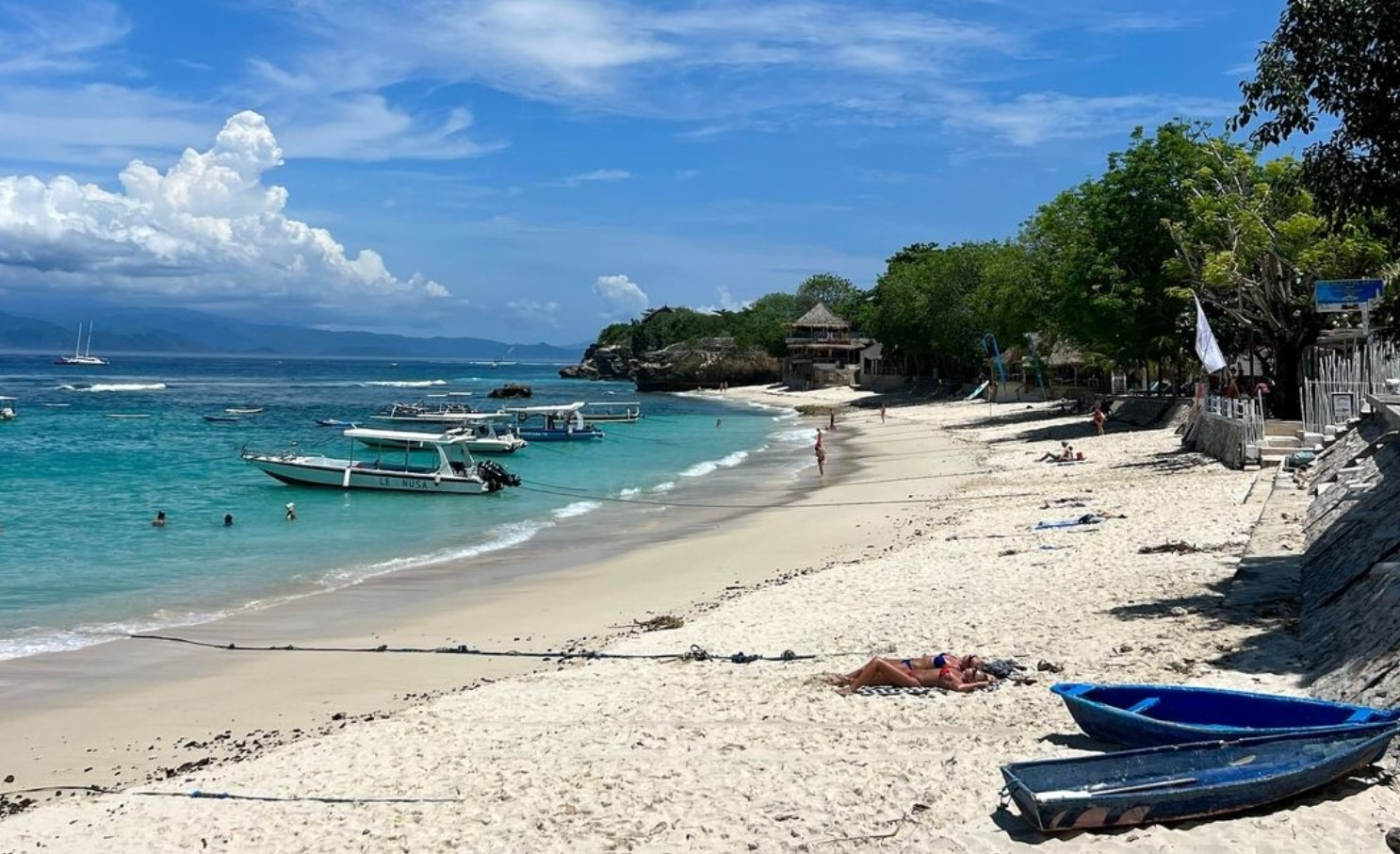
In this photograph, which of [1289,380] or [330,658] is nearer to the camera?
[330,658]

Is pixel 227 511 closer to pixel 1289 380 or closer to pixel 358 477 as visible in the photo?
pixel 358 477

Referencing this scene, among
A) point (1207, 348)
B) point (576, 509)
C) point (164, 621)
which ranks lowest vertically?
point (164, 621)

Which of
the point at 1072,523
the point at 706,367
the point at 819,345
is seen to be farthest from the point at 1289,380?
the point at 706,367

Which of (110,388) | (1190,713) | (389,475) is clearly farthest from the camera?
(110,388)

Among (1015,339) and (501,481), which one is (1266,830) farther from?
(1015,339)

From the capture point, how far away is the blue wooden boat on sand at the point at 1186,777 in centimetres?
656

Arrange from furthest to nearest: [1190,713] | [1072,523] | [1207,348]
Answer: [1207,348] → [1072,523] → [1190,713]

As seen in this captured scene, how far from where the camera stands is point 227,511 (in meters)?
31.0

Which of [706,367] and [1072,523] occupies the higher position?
[706,367]

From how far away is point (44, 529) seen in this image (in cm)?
2752

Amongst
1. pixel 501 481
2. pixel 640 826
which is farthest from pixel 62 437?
pixel 640 826

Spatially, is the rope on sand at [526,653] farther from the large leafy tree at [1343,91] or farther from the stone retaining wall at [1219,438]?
the stone retaining wall at [1219,438]

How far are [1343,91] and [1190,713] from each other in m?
6.95

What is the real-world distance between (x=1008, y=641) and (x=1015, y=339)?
2095 inches
